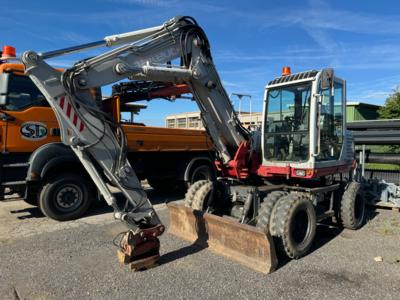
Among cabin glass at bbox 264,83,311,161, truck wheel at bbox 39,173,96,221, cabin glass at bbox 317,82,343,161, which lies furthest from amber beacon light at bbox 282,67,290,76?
truck wheel at bbox 39,173,96,221

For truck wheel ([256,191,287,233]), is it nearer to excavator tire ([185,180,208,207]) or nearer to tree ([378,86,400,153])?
excavator tire ([185,180,208,207])

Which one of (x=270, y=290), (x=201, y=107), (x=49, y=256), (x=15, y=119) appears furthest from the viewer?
(x=15, y=119)

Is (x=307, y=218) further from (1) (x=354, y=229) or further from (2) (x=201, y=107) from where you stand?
(2) (x=201, y=107)

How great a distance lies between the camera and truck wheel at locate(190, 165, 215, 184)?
885cm

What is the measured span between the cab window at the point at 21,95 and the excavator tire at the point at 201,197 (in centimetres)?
353

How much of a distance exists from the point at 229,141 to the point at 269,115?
905 mm

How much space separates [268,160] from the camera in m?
5.84

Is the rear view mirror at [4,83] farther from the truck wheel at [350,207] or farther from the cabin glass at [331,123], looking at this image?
the truck wheel at [350,207]

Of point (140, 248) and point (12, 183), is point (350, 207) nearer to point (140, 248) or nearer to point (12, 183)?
point (140, 248)

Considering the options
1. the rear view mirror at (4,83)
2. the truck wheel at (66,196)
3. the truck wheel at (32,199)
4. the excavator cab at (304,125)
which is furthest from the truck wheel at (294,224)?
the rear view mirror at (4,83)

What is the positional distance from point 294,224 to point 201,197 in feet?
5.14

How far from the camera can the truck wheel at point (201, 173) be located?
8.85m

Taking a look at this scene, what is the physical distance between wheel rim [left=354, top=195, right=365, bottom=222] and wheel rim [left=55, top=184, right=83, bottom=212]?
206 inches

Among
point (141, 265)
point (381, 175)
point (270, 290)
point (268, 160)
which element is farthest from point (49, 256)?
point (381, 175)
